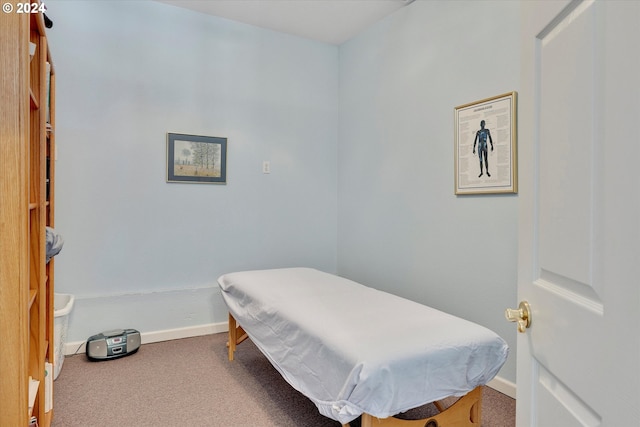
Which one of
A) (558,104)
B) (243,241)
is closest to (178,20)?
(243,241)

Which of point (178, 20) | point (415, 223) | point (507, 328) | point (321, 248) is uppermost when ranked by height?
point (178, 20)

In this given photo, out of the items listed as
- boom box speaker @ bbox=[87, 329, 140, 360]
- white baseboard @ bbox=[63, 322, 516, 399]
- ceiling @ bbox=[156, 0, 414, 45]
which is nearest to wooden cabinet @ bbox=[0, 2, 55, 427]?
boom box speaker @ bbox=[87, 329, 140, 360]

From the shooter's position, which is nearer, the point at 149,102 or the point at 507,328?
the point at 507,328

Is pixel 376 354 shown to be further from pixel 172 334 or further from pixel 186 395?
pixel 172 334

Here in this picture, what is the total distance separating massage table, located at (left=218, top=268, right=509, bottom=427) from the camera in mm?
1455

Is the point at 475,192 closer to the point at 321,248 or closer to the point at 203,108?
the point at 321,248

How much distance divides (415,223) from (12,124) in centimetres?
243

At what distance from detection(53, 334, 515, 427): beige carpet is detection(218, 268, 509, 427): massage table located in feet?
1.04

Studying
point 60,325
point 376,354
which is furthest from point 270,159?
point 376,354

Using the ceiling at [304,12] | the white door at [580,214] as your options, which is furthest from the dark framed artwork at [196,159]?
the white door at [580,214]

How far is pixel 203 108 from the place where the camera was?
327 cm

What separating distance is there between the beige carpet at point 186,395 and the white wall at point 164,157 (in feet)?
1.61

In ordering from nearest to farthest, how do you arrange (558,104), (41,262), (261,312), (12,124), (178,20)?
(558,104), (12,124), (41,262), (261,312), (178,20)

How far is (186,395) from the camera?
88.1 inches
